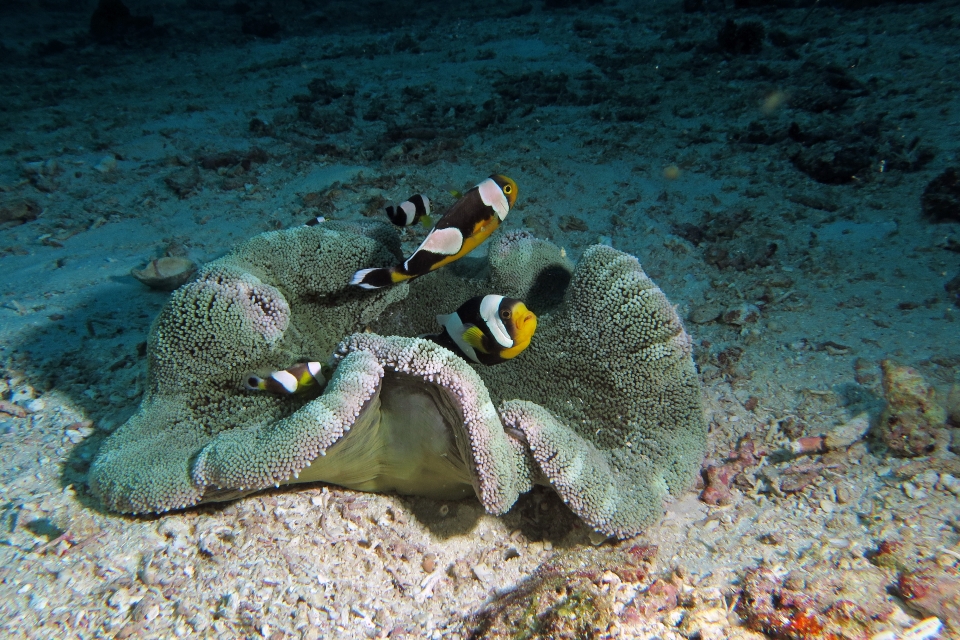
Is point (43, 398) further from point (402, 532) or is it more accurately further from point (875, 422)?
point (875, 422)

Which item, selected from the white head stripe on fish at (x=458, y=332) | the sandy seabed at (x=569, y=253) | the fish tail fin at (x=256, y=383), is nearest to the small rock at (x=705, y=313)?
the sandy seabed at (x=569, y=253)

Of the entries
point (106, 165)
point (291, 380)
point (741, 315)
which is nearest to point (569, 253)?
point (741, 315)

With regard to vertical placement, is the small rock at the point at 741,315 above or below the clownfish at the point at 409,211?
below

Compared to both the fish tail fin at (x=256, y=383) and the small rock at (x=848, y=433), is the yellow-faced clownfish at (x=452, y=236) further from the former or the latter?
the small rock at (x=848, y=433)

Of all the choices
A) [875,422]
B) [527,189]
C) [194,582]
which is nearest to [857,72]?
[527,189]

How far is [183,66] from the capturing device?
968 centimetres

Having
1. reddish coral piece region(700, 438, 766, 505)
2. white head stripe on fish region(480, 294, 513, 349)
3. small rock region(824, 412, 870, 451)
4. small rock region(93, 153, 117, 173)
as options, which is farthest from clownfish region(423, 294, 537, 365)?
small rock region(93, 153, 117, 173)

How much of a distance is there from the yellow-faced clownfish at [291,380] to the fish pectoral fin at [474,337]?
2.12 feet

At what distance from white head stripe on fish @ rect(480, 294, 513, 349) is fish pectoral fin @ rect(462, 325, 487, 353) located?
0.05m

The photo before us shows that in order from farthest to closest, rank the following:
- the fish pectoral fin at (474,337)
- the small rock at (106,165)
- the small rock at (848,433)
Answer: the small rock at (106,165) < the small rock at (848,433) < the fish pectoral fin at (474,337)

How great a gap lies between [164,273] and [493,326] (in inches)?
108

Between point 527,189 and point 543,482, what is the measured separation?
11.1 feet

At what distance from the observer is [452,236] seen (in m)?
2.17

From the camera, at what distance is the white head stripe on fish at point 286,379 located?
6.79 feet
